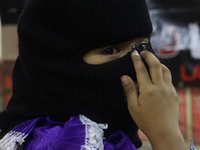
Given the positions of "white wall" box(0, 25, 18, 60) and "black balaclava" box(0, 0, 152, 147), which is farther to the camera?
"white wall" box(0, 25, 18, 60)

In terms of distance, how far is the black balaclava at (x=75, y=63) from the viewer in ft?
2.39

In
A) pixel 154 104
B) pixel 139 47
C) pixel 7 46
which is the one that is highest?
pixel 139 47

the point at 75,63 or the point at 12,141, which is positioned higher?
the point at 75,63

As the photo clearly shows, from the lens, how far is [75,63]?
731mm

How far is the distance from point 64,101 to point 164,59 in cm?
154

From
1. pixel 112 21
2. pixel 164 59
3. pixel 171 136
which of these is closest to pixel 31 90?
pixel 112 21

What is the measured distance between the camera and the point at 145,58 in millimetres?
743

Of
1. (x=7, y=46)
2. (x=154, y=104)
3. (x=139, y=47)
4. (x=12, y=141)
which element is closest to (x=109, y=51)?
(x=139, y=47)

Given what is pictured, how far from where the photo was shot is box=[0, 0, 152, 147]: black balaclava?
727mm

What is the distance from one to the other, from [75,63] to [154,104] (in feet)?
0.88

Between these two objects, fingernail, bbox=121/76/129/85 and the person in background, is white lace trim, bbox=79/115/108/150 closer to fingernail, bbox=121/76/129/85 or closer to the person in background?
the person in background

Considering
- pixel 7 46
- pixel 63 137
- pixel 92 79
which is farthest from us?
pixel 7 46

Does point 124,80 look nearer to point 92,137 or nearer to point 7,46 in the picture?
point 92,137

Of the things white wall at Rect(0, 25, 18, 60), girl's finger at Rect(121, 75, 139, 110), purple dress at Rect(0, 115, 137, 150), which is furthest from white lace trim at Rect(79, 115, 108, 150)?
white wall at Rect(0, 25, 18, 60)
